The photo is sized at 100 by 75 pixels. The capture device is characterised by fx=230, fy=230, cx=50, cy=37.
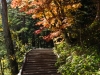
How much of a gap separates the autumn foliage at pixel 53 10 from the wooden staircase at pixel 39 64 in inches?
89.9

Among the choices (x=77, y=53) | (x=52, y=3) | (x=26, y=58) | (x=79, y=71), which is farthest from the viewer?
(x=26, y=58)

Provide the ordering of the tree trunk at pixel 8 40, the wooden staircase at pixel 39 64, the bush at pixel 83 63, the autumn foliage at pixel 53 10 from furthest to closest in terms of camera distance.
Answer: the tree trunk at pixel 8 40 → the wooden staircase at pixel 39 64 → the autumn foliage at pixel 53 10 → the bush at pixel 83 63

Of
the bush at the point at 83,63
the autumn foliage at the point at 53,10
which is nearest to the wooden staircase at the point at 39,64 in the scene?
the bush at the point at 83,63

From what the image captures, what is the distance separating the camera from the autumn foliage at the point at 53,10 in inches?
616

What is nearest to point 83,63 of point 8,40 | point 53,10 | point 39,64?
point 53,10

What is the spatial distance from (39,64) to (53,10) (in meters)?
4.36

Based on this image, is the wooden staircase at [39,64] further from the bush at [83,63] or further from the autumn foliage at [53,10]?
the autumn foliage at [53,10]

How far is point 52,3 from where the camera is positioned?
54.0 feet

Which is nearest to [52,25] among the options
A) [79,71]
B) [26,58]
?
[26,58]

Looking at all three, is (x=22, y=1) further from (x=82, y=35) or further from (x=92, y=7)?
(x=92, y=7)

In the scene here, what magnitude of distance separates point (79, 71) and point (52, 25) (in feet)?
18.7

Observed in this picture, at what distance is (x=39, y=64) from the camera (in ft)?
58.7

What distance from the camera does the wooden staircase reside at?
16250 millimetres

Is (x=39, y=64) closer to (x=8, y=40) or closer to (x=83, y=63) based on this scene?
(x=8, y=40)
